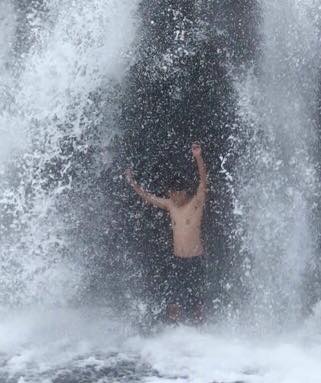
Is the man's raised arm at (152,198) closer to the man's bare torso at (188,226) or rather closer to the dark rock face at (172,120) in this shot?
the man's bare torso at (188,226)

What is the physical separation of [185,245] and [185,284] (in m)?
0.81

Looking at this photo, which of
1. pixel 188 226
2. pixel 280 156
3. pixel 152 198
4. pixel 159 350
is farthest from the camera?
pixel 280 156

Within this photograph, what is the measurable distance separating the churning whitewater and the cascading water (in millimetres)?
14

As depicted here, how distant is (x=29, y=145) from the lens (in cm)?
671

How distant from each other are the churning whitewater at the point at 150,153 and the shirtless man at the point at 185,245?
14 cm

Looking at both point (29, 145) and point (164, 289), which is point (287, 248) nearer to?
point (164, 289)

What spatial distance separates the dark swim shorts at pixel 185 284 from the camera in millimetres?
6285

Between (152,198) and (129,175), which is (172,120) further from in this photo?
(152,198)

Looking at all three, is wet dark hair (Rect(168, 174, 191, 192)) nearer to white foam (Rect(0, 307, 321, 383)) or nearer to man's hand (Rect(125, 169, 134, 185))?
man's hand (Rect(125, 169, 134, 185))

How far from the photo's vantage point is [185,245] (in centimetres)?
580

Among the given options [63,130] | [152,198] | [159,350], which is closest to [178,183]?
[152,198]

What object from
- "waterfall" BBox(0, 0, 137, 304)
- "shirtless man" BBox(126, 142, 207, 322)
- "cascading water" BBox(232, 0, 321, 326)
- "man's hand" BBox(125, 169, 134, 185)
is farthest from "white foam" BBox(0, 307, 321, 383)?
"man's hand" BBox(125, 169, 134, 185)

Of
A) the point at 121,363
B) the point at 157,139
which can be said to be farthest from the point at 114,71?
the point at 121,363

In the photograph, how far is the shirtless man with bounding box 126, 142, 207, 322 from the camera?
18.9 feet
